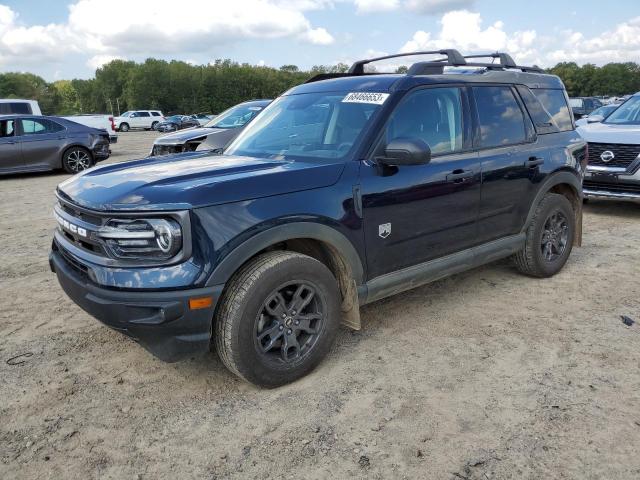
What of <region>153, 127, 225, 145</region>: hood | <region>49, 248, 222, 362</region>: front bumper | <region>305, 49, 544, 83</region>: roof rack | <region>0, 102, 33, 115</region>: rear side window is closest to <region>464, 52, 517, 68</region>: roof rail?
<region>305, 49, 544, 83</region>: roof rack

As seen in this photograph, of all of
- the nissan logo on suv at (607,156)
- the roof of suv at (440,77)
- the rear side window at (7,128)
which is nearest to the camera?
the roof of suv at (440,77)

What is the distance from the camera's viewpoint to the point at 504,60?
192 inches

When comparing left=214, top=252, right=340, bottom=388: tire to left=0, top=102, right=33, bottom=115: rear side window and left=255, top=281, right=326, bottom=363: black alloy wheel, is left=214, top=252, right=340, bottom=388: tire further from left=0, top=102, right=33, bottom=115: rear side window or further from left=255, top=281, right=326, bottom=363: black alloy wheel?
left=0, top=102, right=33, bottom=115: rear side window

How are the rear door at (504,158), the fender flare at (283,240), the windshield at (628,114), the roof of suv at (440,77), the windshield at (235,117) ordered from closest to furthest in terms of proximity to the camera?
the fender flare at (283,240) < the roof of suv at (440,77) < the rear door at (504,158) < the windshield at (628,114) < the windshield at (235,117)

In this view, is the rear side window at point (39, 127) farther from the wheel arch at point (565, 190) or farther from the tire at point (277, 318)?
the wheel arch at point (565, 190)

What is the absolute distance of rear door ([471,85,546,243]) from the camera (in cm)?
415

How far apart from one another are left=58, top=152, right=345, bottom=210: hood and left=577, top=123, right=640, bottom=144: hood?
573 centimetres

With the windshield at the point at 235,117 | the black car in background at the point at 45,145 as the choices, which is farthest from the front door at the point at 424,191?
the black car in background at the point at 45,145

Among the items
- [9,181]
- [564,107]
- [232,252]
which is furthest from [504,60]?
[9,181]

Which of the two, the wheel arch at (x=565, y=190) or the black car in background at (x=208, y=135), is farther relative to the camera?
the black car in background at (x=208, y=135)

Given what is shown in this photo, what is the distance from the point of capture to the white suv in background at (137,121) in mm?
46500

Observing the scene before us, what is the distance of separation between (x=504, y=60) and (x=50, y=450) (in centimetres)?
466

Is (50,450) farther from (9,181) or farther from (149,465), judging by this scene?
(9,181)

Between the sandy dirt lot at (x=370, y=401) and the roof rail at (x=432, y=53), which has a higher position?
the roof rail at (x=432, y=53)
